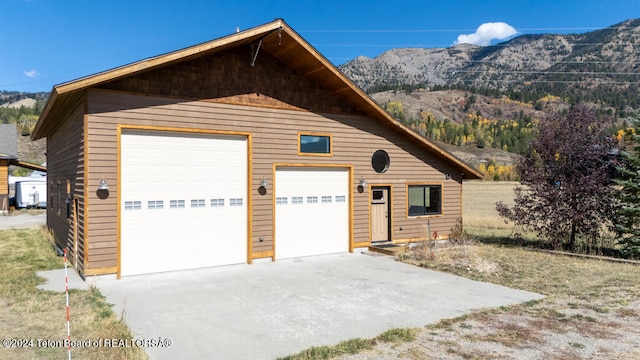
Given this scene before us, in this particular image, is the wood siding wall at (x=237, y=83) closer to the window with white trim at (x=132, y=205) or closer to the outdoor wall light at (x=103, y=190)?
the outdoor wall light at (x=103, y=190)

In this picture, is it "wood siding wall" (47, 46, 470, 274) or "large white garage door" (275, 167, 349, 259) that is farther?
"large white garage door" (275, 167, 349, 259)

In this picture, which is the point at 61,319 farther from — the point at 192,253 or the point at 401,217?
the point at 401,217

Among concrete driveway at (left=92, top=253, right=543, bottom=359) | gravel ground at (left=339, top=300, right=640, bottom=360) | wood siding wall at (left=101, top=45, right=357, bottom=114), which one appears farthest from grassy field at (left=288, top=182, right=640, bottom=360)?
wood siding wall at (left=101, top=45, right=357, bottom=114)

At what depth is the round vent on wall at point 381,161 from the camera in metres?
14.9

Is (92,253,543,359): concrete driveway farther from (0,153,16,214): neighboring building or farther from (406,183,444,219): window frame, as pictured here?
(0,153,16,214): neighboring building

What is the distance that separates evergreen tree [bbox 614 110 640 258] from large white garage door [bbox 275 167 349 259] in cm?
892

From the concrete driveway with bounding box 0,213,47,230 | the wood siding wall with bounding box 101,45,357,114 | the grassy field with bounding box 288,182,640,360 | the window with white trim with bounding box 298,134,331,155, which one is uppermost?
the wood siding wall with bounding box 101,45,357,114

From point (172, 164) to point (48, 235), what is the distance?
9730 millimetres

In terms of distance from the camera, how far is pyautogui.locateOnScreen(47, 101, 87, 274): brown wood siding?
10.4 metres

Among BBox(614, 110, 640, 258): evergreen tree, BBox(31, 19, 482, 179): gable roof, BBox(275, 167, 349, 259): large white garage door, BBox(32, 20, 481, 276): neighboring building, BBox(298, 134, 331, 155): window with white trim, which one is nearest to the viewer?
BBox(31, 19, 482, 179): gable roof

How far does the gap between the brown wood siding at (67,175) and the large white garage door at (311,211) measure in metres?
5.31

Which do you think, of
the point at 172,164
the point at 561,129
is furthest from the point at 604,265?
the point at 172,164

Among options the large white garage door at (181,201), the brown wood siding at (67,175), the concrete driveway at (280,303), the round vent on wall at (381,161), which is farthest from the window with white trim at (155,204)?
the round vent on wall at (381,161)

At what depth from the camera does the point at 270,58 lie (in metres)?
12.7
